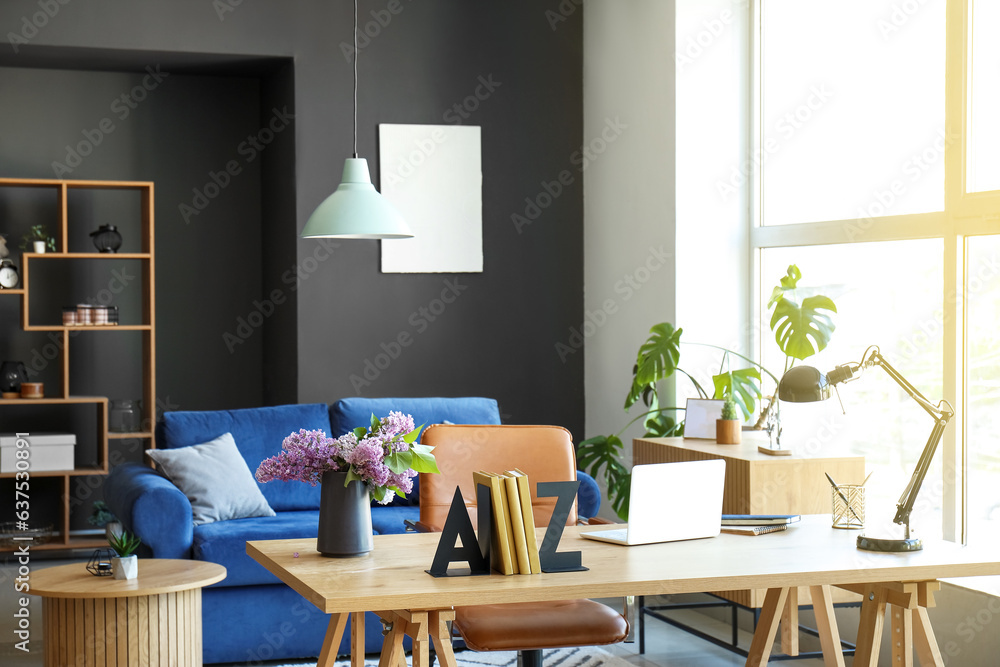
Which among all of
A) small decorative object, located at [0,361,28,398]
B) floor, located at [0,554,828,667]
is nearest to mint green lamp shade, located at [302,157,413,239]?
floor, located at [0,554,828,667]

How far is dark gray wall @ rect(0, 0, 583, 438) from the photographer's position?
19.4 ft

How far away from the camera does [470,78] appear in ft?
20.4

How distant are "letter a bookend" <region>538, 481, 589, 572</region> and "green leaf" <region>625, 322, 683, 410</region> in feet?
8.29

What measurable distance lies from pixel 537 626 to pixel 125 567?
142cm

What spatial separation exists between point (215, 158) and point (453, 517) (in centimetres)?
492

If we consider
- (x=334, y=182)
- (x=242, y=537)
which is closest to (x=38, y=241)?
(x=334, y=182)

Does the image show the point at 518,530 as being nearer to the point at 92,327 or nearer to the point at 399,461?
the point at 399,461

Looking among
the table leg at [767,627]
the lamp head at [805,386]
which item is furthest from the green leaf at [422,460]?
the table leg at [767,627]

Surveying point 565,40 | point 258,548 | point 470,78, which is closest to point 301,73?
point 470,78

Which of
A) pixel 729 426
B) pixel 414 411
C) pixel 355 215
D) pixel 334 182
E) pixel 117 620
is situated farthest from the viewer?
pixel 334 182

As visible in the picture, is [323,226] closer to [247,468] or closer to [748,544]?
[247,468]

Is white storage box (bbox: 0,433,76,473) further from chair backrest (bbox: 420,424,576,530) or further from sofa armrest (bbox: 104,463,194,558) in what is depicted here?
chair backrest (bbox: 420,424,576,530)

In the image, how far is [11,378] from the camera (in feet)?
20.5

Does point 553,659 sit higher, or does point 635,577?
point 635,577
